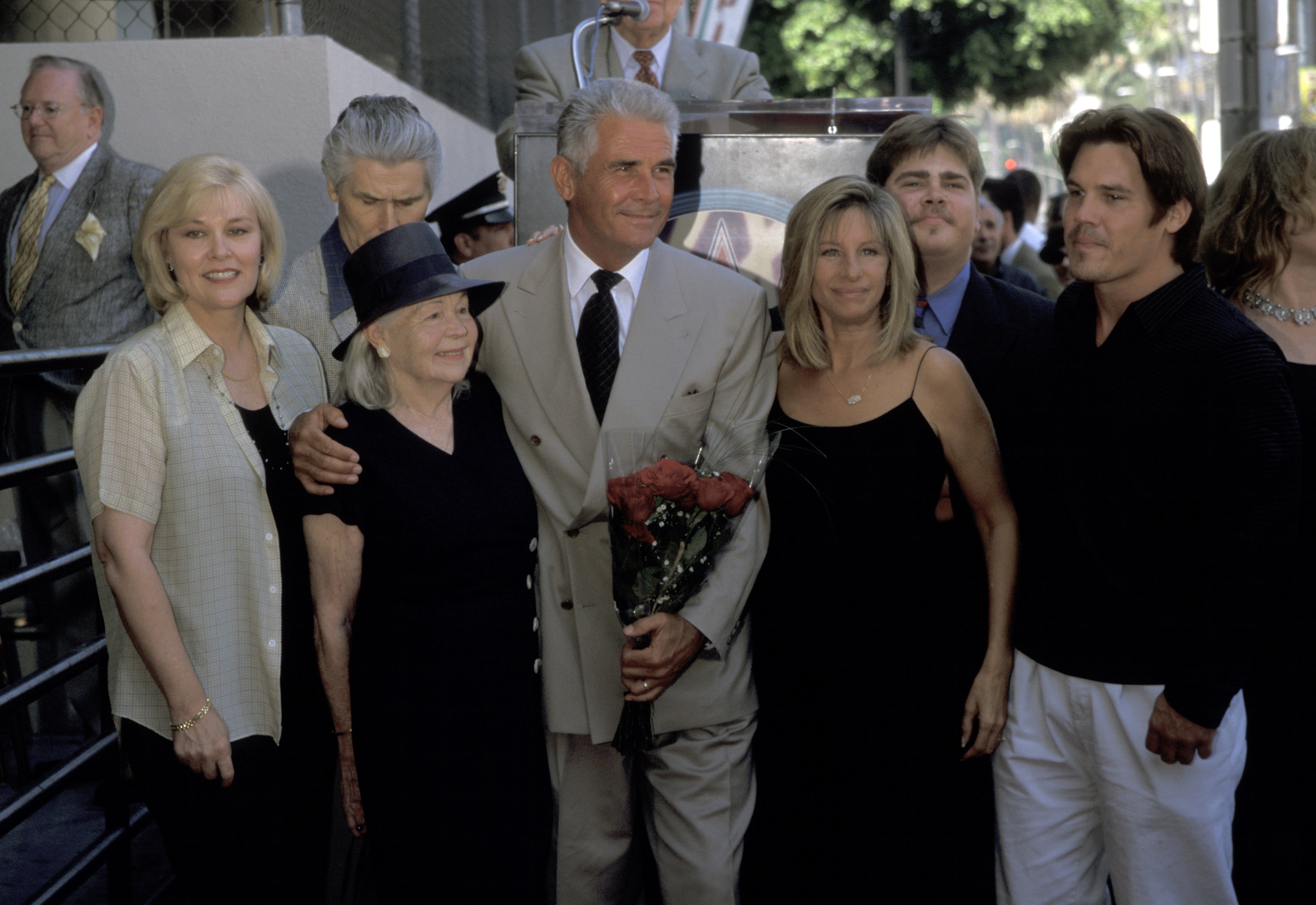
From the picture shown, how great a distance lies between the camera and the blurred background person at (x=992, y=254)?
19.1 ft

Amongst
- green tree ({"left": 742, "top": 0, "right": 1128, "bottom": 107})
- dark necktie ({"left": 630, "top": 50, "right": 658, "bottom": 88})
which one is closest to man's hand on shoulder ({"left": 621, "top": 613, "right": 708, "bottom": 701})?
dark necktie ({"left": 630, "top": 50, "right": 658, "bottom": 88})

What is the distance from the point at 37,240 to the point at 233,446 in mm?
2877

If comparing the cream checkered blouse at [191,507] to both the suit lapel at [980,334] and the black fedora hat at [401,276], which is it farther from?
the suit lapel at [980,334]

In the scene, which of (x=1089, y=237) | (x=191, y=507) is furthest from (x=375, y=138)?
(x=1089, y=237)

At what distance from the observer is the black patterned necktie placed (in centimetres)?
314

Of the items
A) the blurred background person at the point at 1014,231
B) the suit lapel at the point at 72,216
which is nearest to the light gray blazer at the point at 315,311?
the suit lapel at the point at 72,216

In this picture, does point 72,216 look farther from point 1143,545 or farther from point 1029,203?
point 1029,203

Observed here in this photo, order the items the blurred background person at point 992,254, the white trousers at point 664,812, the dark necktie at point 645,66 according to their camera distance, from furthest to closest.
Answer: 1. the blurred background person at point 992,254
2. the dark necktie at point 645,66
3. the white trousers at point 664,812

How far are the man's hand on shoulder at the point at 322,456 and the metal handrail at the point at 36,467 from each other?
0.73m

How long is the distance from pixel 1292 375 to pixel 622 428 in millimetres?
1710

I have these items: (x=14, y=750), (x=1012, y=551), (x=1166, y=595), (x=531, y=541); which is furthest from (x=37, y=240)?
(x=1166, y=595)

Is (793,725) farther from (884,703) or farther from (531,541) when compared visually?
(531,541)

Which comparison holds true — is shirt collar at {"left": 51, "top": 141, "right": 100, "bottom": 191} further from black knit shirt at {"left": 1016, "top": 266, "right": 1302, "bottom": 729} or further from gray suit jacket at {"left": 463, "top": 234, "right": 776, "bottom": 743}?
black knit shirt at {"left": 1016, "top": 266, "right": 1302, "bottom": 729}

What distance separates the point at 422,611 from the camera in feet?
9.18
